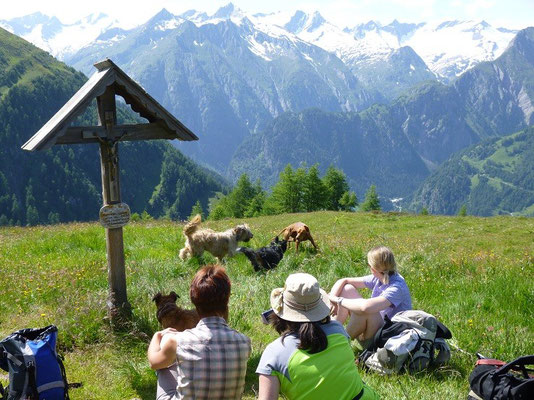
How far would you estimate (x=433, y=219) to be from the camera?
3141 cm

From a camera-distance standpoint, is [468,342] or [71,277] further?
[71,277]

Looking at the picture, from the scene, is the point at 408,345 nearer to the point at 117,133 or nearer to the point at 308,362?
the point at 308,362

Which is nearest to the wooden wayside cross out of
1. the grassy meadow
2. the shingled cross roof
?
the shingled cross roof

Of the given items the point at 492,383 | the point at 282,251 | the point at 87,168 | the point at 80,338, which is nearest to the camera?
the point at 492,383

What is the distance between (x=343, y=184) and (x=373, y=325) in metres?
61.3

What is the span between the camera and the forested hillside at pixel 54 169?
509 feet

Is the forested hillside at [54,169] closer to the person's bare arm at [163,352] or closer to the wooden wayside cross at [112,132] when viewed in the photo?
the wooden wayside cross at [112,132]

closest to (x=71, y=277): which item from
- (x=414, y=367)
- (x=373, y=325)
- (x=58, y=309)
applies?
(x=58, y=309)

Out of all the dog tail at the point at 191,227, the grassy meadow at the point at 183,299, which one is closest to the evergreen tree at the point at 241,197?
the grassy meadow at the point at 183,299

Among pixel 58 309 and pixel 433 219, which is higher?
pixel 58 309

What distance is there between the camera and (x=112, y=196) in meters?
6.88

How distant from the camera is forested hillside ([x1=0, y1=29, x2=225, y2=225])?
155 metres

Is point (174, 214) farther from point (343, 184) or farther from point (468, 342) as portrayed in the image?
point (468, 342)

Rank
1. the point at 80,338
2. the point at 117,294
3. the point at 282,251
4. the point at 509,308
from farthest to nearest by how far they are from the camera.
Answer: the point at 282,251
the point at 509,308
the point at 117,294
the point at 80,338
